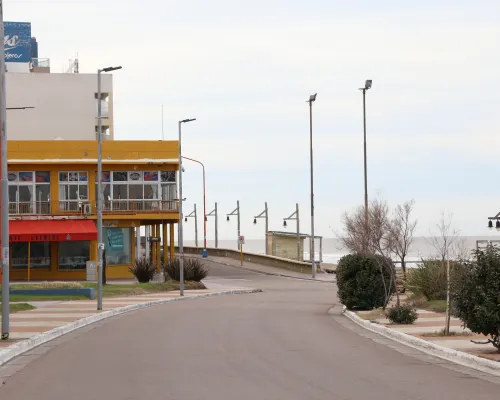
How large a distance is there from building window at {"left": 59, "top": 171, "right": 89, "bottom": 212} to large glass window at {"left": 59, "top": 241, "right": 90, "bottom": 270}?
2.28 metres

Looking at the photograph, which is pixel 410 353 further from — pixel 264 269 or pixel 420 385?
pixel 264 269

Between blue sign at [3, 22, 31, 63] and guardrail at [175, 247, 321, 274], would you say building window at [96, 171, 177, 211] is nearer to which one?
guardrail at [175, 247, 321, 274]

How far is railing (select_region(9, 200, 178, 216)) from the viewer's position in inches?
2505

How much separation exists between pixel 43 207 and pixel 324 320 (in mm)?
37155

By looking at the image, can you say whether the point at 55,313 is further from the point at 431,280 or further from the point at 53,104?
the point at 53,104

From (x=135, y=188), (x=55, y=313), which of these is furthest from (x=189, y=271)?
(x=55, y=313)

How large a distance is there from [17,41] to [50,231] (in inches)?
1457

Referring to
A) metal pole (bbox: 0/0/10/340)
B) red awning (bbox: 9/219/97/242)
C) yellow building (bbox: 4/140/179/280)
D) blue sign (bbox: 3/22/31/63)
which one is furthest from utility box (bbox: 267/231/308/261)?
metal pole (bbox: 0/0/10/340)

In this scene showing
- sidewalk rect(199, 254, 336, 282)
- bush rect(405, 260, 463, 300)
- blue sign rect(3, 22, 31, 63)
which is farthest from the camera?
blue sign rect(3, 22, 31, 63)

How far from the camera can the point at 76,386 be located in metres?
14.7

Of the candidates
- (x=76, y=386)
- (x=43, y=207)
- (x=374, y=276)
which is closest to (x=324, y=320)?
(x=374, y=276)

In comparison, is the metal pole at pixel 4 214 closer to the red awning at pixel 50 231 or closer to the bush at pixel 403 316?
the bush at pixel 403 316

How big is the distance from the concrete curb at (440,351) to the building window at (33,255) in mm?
39929

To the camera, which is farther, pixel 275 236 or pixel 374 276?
pixel 275 236
